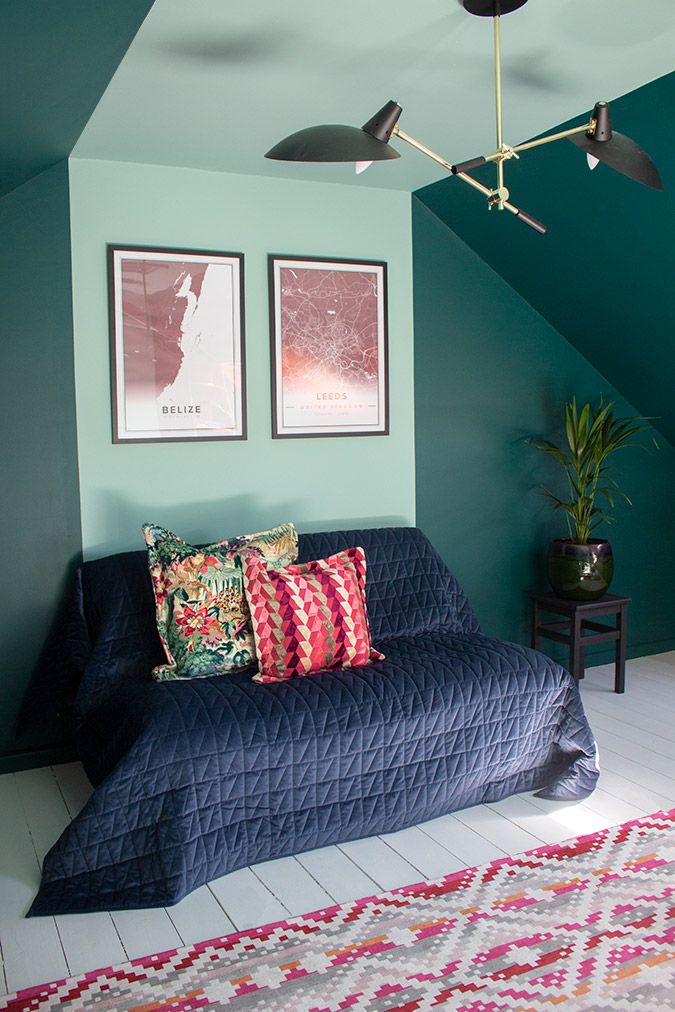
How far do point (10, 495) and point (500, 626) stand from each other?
7.40 ft

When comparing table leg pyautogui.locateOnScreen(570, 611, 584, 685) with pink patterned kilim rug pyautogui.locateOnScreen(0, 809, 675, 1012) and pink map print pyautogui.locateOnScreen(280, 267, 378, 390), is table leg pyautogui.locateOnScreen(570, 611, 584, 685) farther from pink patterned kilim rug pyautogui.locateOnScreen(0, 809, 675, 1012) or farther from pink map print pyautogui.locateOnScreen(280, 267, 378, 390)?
pink patterned kilim rug pyautogui.locateOnScreen(0, 809, 675, 1012)

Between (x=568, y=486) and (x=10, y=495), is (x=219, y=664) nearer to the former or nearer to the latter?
(x=10, y=495)

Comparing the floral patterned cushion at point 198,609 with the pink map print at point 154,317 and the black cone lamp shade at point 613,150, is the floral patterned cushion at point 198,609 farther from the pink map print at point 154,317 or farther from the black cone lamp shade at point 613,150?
the black cone lamp shade at point 613,150

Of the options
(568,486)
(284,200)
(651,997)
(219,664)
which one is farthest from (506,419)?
(651,997)

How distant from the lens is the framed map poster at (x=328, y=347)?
369 cm

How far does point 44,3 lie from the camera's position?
167cm

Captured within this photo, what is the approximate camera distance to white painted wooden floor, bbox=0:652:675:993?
7.45 feet

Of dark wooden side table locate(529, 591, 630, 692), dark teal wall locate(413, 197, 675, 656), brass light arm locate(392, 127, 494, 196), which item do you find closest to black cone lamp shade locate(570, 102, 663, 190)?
brass light arm locate(392, 127, 494, 196)

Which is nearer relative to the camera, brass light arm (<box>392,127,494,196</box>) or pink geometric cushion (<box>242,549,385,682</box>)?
brass light arm (<box>392,127,494,196</box>)

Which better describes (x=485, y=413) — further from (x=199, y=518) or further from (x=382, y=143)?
(x=382, y=143)

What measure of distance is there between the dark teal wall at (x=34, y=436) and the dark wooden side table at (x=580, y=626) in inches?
81.1

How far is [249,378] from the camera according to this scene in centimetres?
365

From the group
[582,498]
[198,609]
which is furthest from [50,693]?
[582,498]

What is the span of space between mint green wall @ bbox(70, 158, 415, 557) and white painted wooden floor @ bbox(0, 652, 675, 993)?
0.98 m
